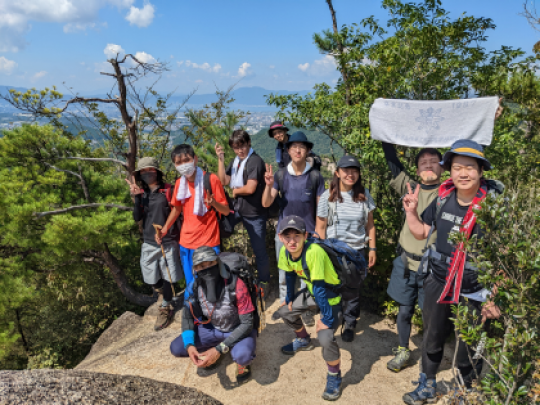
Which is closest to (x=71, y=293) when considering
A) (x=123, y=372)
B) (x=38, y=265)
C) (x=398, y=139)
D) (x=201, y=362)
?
(x=38, y=265)

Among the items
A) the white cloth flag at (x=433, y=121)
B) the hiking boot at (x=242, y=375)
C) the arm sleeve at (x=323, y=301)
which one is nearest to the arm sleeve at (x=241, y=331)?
the hiking boot at (x=242, y=375)

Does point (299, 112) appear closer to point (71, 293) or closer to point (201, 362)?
point (201, 362)

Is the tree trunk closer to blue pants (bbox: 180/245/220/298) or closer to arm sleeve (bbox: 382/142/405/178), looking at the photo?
blue pants (bbox: 180/245/220/298)

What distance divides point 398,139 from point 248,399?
3363 millimetres

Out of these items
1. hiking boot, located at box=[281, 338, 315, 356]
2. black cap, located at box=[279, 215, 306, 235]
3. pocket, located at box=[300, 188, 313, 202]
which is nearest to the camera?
black cap, located at box=[279, 215, 306, 235]

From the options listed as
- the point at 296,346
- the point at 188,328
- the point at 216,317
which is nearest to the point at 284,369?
the point at 296,346

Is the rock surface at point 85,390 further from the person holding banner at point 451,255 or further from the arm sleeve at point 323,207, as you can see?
the arm sleeve at point 323,207

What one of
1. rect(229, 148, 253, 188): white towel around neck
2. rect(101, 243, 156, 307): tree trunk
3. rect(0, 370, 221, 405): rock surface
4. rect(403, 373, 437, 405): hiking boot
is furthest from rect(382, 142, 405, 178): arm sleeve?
rect(101, 243, 156, 307): tree trunk

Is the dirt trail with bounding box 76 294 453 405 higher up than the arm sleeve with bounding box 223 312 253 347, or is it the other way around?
the arm sleeve with bounding box 223 312 253 347

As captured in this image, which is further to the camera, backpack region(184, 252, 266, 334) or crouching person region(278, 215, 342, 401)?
backpack region(184, 252, 266, 334)

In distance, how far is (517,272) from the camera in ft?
6.47

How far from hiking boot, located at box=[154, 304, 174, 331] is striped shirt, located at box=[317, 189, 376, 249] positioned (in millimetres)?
3043

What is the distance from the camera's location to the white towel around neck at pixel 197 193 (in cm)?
426

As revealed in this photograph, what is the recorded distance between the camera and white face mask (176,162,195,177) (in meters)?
4.21
